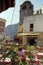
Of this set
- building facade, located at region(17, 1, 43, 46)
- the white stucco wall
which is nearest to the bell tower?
building facade, located at region(17, 1, 43, 46)

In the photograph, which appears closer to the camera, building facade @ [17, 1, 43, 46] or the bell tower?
building facade @ [17, 1, 43, 46]

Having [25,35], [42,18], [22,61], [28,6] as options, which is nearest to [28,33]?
[25,35]

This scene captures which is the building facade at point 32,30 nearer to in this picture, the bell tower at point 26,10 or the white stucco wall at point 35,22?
the white stucco wall at point 35,22

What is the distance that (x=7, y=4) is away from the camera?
5.35 feet

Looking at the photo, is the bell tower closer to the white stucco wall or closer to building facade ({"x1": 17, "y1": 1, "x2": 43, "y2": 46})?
building facade ({"x1": 17, "y1": 1, "x2": 43, "y2": 46})

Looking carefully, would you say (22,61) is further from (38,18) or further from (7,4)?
(38,18)

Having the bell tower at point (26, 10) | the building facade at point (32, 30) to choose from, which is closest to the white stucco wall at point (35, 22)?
the building facade at point (32, 30)

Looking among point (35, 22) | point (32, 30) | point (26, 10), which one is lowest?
point (32, 30)

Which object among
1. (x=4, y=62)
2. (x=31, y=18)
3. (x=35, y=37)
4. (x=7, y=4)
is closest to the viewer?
(x=7, y=4)

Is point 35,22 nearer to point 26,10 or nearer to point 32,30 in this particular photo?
point 32,30

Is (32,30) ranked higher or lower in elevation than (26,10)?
lower

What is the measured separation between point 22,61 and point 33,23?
19.8m

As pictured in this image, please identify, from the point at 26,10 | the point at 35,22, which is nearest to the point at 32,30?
the point at 35,22

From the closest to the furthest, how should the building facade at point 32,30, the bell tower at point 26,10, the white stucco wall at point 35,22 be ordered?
the building facade at point 32,30
the white stucco wall at point 35,22
the bell tower at point 26,10
